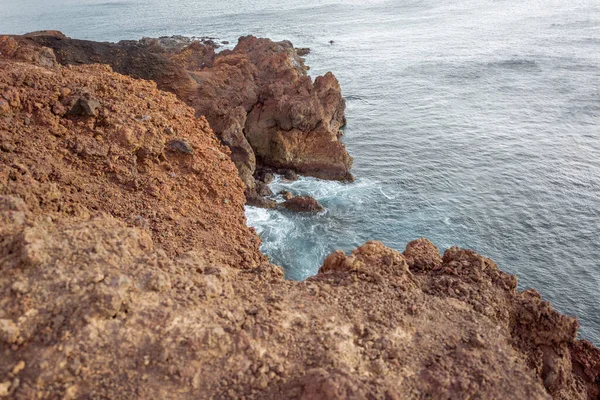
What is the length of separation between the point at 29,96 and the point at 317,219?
60.8 ft

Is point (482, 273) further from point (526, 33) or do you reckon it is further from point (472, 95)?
point (526, 33)

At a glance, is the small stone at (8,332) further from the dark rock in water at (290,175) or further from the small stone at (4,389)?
the dark rock in water at (290,175)

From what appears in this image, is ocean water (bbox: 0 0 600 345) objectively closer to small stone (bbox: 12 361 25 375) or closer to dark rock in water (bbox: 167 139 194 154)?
dark rock in water (bbox: 167 139 194 154)

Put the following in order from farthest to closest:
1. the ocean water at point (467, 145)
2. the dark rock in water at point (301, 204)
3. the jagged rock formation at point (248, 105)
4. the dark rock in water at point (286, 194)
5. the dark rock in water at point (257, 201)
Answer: the dark rock in water at point (286, 194), the dark rock in water at point (301, 204), the jagged rock formation at point (248, 105), the dark rock in water at point (257, 201), the ocean water at point (467, 145)

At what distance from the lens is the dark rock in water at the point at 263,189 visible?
29547mm

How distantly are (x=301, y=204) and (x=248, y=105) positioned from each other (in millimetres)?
9503

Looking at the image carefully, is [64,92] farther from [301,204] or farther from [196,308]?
[301,204]

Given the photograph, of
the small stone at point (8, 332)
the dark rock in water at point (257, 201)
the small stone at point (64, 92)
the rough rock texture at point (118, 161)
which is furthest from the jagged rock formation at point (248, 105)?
the small stone at point (8, 332)

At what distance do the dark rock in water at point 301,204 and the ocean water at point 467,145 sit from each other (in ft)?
1.80

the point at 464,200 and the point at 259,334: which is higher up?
the point at 259,334

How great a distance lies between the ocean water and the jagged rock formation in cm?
234

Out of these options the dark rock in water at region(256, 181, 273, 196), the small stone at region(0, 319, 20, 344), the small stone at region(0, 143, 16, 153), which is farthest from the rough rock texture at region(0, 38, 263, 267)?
the dark rock in water at region(256, 181, 273, 196)

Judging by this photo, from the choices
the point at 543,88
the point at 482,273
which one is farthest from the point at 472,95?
the point at 482,273

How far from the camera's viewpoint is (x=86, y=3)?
12850cm
